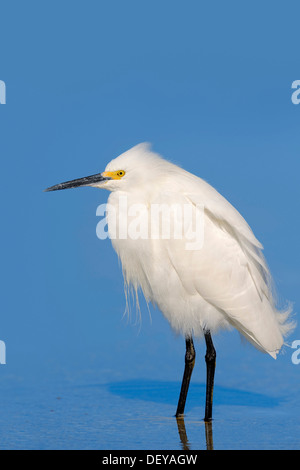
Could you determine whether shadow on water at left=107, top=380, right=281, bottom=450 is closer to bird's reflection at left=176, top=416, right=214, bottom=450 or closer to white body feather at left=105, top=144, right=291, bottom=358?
bird's reflection at left=176, top=416, right=214, bottom=450

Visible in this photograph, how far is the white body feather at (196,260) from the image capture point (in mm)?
5219

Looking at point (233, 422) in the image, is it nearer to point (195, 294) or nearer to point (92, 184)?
point (195, 294)

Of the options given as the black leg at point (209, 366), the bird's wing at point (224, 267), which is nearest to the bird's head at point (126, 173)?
the bird's wing at point (224, 267)

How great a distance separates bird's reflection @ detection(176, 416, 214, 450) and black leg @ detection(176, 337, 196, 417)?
8 cm

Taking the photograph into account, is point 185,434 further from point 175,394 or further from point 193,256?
point 175,394

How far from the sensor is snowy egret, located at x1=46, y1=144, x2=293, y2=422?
17.1 feet

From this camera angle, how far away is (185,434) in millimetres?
4953

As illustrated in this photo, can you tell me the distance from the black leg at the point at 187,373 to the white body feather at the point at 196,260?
0.81 ft

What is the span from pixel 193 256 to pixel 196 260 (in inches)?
1.4

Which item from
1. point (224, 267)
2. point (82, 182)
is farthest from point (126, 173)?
point (224, 267)

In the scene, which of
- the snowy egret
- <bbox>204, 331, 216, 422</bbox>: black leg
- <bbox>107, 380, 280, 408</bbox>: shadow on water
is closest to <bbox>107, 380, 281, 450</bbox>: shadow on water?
<bbox>107, 380, 280, 408</bbox>: shadow on water

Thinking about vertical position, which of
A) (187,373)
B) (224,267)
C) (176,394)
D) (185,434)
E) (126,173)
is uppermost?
(126,173)

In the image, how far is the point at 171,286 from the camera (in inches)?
208
